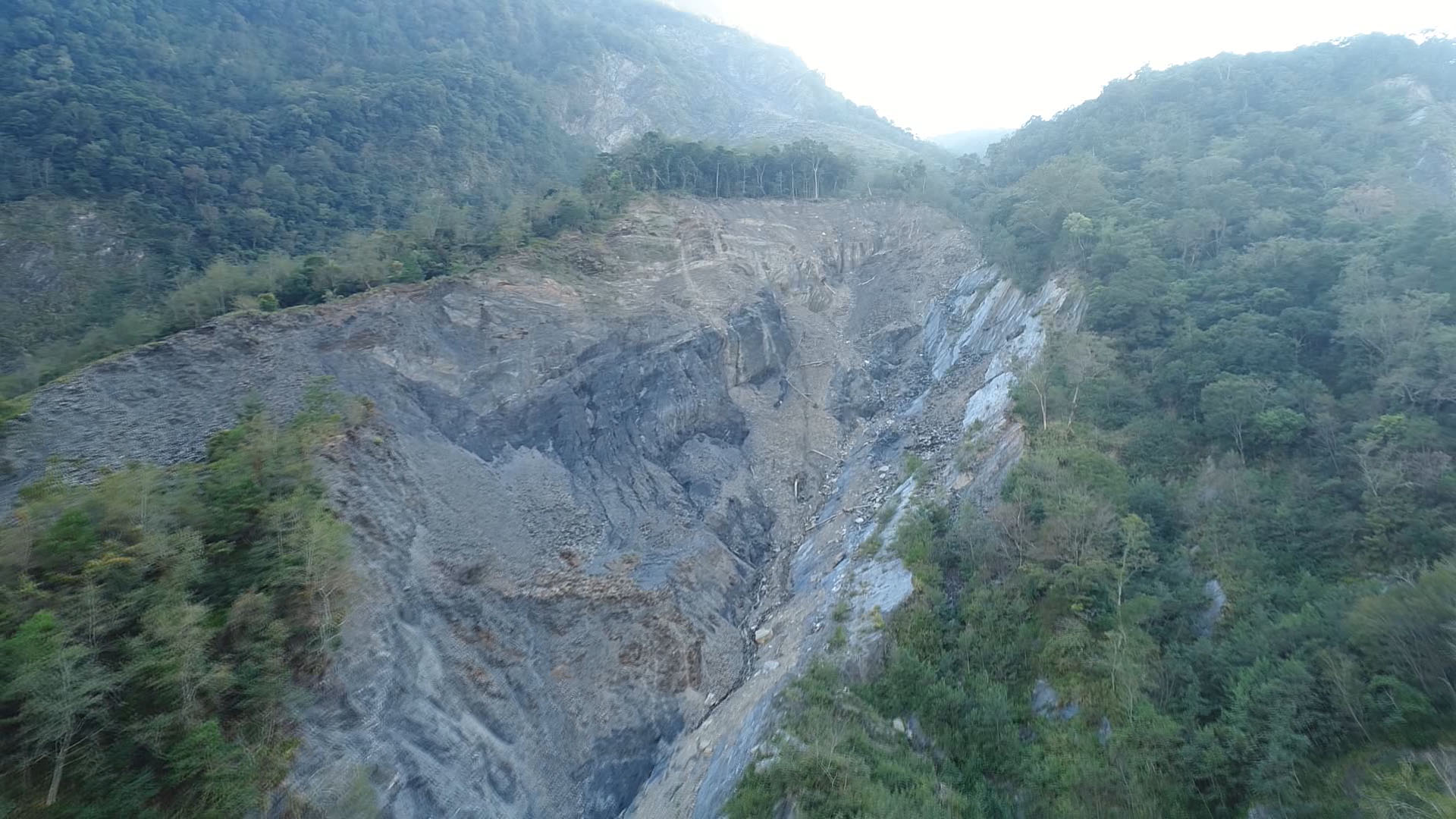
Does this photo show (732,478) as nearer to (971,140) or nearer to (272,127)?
(272,127)

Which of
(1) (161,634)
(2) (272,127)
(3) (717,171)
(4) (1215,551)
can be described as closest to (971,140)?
→ (3) (717,171)

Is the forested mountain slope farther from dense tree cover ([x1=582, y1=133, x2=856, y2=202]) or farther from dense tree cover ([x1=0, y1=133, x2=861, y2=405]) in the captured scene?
dense tree cover ([x1=582, y1=133, x2=856, y2=202])

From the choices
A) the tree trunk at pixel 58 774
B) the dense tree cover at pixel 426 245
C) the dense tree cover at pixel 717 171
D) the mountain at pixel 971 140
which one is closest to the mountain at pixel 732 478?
the tree trunk at pixel 58 774

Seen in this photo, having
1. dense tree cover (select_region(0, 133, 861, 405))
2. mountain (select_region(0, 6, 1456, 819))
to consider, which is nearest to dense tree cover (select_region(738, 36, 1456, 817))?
mountain (select_region(0, 6, 1456, 819))

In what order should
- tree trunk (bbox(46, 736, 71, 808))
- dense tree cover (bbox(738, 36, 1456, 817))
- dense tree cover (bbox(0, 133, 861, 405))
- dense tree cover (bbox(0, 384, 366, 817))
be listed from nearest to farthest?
1. tree trunk (bbox(46, 736, 71, 808))
2. dense tree cover (bbox(0, 384, 366, 817))
3. dense tree cover (bbox(738, 36, 1456, 817))
4. dense tree cover (bbox(0, 133, 861, 405))

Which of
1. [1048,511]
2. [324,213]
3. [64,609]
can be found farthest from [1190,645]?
[324,213]

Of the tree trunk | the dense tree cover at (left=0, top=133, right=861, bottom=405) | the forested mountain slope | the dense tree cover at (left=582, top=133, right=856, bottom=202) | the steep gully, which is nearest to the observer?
the tree trunk

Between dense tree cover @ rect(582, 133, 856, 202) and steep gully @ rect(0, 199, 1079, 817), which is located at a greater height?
dense tree cover @ rect(582, 133, 856, 202)

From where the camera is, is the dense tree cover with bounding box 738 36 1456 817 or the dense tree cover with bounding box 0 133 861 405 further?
the dense tree cover with bounding box 0 133 861 405
